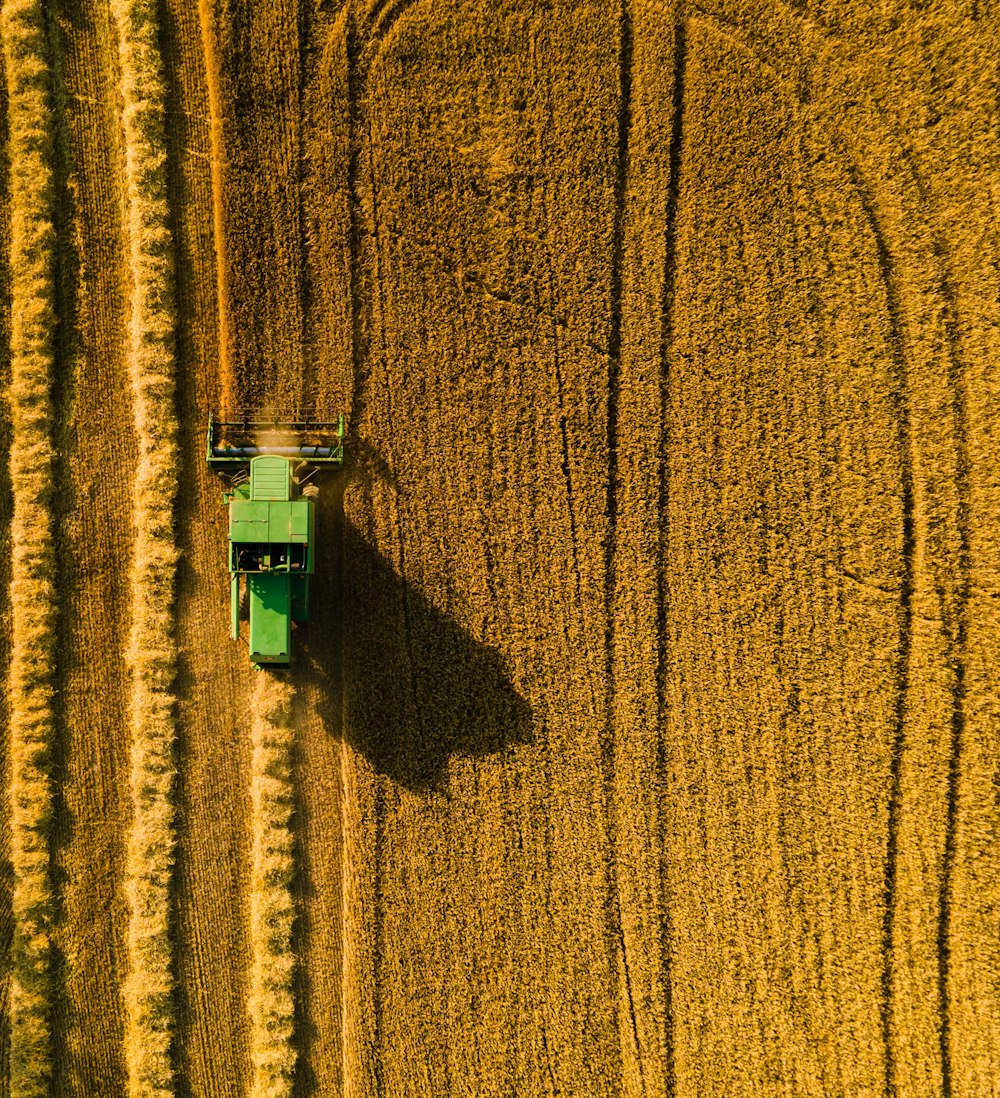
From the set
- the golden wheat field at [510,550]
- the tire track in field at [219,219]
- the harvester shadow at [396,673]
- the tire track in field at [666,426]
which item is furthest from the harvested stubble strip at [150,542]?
the tire track in field at [666,426]

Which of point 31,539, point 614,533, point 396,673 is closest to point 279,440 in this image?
point 31,539

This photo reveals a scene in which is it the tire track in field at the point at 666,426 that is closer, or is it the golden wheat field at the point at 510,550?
the golden wheat field at the point at 510,550

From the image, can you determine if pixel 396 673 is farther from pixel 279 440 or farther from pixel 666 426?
pixel 666 426

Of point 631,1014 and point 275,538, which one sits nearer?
point 275,538

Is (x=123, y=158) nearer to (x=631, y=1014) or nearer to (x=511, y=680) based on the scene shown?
(x=511, y=680)

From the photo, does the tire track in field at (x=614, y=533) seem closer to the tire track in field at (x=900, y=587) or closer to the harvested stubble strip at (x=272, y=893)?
the tire track in field at (x=900, y=587)

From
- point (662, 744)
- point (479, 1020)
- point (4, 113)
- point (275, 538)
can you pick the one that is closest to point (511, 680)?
point (662, 744)
